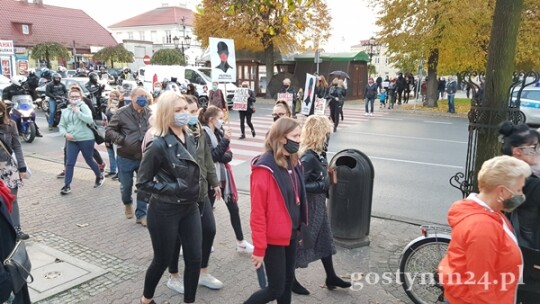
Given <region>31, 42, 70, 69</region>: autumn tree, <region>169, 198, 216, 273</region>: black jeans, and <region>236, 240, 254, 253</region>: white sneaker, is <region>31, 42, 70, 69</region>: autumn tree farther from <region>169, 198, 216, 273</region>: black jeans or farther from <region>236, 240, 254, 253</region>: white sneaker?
<region>169, 198, 216, 273</region>: black jeans

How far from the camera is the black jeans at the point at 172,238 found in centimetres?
338

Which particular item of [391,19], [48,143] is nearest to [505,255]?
[48,143]

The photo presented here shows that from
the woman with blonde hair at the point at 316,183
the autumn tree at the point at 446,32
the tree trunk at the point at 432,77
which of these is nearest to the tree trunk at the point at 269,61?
the autumn tree at the point at 446,32

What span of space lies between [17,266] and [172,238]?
119cm

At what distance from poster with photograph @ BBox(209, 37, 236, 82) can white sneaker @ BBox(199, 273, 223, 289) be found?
3.72 metres

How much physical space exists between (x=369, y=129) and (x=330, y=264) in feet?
40.7

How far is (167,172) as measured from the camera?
11.1 feet

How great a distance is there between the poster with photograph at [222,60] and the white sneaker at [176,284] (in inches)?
148

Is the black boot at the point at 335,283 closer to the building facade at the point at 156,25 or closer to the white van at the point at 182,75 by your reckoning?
the white van at the point at 182,75

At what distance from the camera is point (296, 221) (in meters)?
3.27

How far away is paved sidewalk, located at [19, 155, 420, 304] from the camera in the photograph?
4.04 meters

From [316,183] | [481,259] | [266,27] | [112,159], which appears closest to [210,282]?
[316,183]

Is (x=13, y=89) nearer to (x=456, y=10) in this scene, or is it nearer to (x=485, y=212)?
(x=485, y=212)

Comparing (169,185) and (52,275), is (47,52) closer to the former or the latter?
(52,275)
